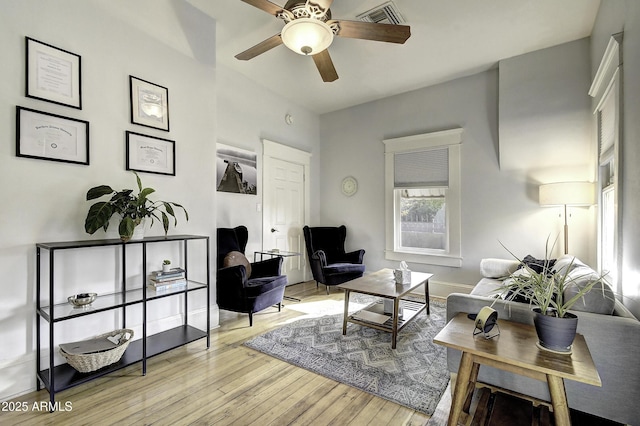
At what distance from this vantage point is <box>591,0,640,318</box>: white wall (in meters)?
1.77

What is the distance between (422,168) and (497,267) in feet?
5.60

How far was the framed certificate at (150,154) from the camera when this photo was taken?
8.25 ft

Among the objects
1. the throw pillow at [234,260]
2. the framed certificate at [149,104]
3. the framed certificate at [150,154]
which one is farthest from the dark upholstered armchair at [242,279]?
the framed certificate at [149,104]

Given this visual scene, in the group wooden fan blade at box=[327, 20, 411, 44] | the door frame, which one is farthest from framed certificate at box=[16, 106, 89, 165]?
the door frame

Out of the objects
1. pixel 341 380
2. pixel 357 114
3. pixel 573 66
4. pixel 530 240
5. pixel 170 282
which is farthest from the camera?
pixel 357 114

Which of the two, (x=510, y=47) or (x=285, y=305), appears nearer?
(x=510, y=47)

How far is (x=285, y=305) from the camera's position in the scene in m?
3.85

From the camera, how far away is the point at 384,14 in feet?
9.16

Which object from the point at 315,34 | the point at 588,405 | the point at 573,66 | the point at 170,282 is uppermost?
the point at 573,66

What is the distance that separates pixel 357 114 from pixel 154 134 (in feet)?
11.1

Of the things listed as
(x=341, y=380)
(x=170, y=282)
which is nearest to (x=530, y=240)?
(x=341, y=380)

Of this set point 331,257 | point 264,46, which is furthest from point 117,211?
point 331,257

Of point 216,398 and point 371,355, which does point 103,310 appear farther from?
point 371,355

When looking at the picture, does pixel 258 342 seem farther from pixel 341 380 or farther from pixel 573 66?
pixel 573 66
